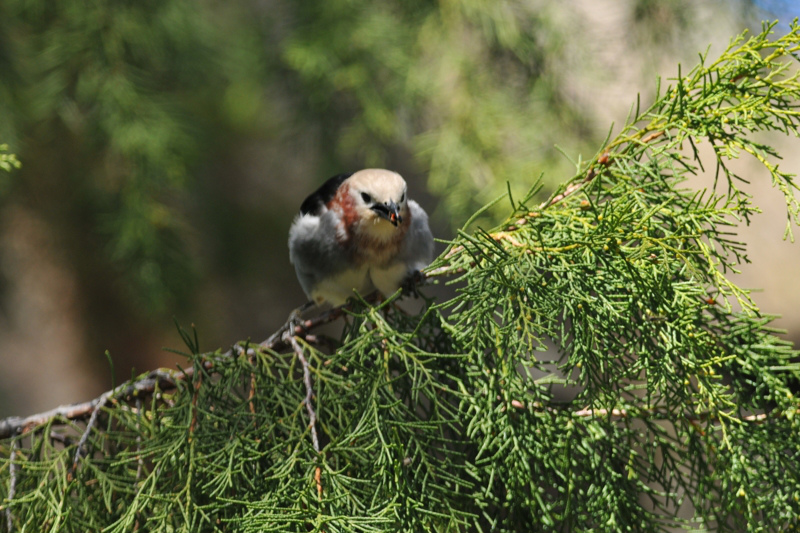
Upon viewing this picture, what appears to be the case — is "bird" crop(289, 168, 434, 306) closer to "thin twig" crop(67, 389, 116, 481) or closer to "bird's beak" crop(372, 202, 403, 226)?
"bird's beak" crop(372, 202, 403, 226)

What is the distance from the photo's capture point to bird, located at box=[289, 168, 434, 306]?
6.04 ft

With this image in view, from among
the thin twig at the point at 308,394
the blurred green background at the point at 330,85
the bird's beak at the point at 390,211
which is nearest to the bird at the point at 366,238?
the bird's beak at the point at 390,211

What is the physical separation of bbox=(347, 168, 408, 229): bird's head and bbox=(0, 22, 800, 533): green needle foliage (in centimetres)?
68

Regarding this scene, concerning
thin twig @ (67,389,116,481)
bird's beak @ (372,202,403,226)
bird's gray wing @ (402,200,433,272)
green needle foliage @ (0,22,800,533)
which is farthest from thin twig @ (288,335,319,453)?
bird's gray wing @ (402,200,433,272)

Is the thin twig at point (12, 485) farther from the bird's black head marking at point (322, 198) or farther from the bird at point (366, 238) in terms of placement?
the bird's black head marking at point (322, 198)

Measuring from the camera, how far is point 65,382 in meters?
5.02

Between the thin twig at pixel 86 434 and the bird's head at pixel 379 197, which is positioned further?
the bird's head at pixel 379 197

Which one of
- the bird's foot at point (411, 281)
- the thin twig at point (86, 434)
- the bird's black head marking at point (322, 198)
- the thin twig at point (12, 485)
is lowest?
the thin twig at point (12, 485)

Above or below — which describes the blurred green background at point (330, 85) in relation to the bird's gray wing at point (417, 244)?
above

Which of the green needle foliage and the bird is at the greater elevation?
the bird

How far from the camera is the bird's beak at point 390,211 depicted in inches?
69.4

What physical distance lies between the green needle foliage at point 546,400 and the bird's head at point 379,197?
2.24 feet

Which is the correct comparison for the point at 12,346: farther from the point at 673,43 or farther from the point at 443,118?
the point at 673,43

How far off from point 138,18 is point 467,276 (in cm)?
163
